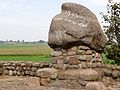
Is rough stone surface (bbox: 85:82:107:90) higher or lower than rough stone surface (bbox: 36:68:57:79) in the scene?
lower

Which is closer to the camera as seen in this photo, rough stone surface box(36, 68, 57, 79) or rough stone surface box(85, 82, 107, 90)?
rough stone surface box(85, 82, 107, 90)

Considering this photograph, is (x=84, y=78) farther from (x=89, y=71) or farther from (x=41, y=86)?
(x=41, y=86)

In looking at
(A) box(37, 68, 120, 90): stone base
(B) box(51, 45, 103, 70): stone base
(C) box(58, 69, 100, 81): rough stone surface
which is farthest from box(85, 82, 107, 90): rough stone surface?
(B) box(51, 45, 103, 70): stone base

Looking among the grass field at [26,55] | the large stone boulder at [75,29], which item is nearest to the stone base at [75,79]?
the large stone boulder at [75,29]

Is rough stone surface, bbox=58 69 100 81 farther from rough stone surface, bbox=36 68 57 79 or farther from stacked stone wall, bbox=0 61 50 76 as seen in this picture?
stacked stone wall, bbox=0 61 50 76

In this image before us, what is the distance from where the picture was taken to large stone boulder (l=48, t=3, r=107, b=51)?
1101 centimetres

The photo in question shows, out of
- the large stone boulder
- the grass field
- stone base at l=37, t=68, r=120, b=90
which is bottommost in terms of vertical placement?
the grass field

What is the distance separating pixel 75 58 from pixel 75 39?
613 millimetres

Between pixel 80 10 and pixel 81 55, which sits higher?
pixel 80 10

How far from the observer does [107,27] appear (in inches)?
739

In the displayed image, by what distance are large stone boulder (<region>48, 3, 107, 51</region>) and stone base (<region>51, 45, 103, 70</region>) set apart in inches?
6.8

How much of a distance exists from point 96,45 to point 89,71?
1.01 meters

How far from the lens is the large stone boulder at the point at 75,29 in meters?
11.0

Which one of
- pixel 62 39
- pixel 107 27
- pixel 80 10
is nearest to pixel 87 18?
pixel 80 10
